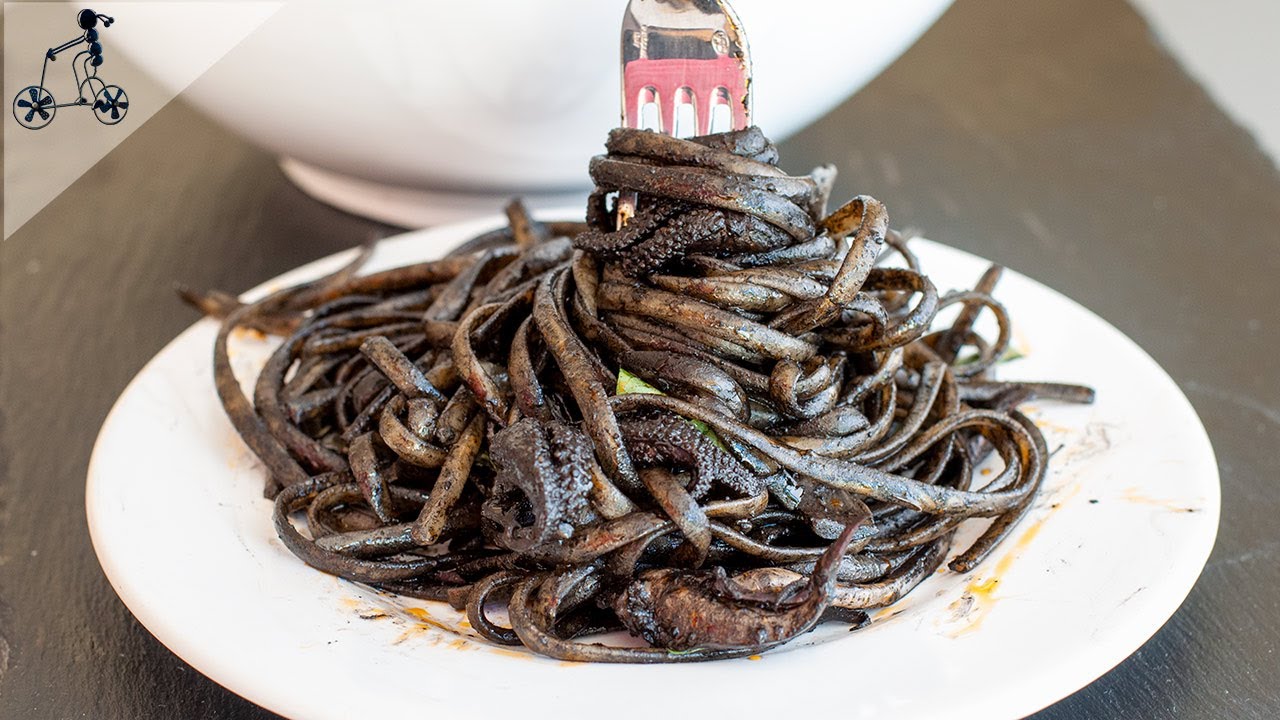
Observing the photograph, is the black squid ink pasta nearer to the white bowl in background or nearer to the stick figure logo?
the stick figure logo

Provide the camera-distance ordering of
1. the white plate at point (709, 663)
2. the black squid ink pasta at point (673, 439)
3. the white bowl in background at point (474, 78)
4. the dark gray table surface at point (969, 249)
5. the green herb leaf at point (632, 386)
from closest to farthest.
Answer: the white plate at point (709, 663) < the black squid ink pasta at point (673, 439) < the green herb leaf at point (632, 386) < the dark gray table surface at point (969, 249) < the white bowl in background at point (474, 78)

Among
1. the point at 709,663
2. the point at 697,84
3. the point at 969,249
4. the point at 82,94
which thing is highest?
the point at 697,84

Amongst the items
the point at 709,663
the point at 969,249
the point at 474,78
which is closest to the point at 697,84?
the point at 474,78

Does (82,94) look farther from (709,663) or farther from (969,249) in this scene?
(969,249)

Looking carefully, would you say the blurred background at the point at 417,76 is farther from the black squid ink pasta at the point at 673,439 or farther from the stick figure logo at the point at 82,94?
the black squid ink pasta at the point at 673,439

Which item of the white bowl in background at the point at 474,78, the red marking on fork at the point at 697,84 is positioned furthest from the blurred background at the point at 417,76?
the red marking on fork at the point at 697,84

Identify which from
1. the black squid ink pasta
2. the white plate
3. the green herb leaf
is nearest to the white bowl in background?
the black squid ink pasta
